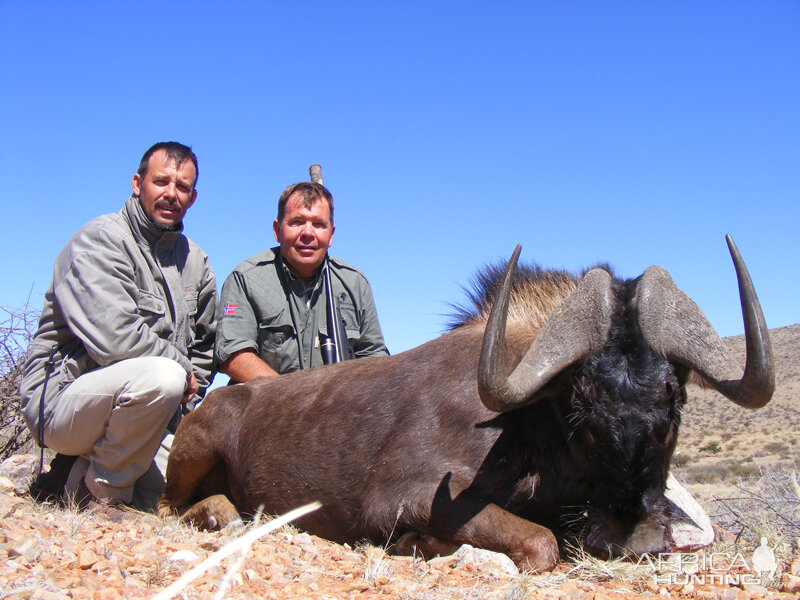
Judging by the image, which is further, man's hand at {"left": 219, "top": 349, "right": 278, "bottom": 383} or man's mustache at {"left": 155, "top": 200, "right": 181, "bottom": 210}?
man's hand at {"left": 219, "top": 349, "right": 278, "bottom": 383}

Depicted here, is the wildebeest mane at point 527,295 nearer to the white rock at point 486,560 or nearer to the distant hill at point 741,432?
the white rock at point 486,560

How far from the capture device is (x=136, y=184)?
5867 millimetres

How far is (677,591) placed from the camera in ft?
9.93

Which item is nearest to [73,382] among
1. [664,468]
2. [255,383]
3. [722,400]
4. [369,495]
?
[255,383]

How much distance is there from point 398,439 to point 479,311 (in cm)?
141

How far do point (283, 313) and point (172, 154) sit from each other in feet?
5.64

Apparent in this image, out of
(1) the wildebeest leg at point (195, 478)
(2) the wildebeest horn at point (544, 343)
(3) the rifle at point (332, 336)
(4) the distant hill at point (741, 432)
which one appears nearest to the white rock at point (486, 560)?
(2) the wildebeest horn at point (544, 343)

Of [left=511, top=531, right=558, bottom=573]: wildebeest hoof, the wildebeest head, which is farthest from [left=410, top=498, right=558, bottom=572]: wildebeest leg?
the wildebeest head

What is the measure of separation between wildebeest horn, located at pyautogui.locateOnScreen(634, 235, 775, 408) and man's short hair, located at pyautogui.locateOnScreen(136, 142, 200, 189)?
3.72 meters

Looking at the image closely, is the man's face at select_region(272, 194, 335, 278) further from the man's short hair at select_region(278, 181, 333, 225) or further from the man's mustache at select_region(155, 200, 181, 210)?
the man's mustache at select_region(155, 200, 181, 210)

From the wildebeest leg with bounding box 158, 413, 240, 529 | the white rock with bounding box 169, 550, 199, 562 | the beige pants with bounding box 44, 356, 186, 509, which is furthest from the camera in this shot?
the wildebeest leg with bounding box 158, 413, 240, 529

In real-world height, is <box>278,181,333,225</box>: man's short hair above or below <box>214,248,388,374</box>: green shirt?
above

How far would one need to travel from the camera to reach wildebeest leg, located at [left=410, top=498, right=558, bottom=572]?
360 cm

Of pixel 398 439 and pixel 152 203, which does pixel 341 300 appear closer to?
pixel 152 203
